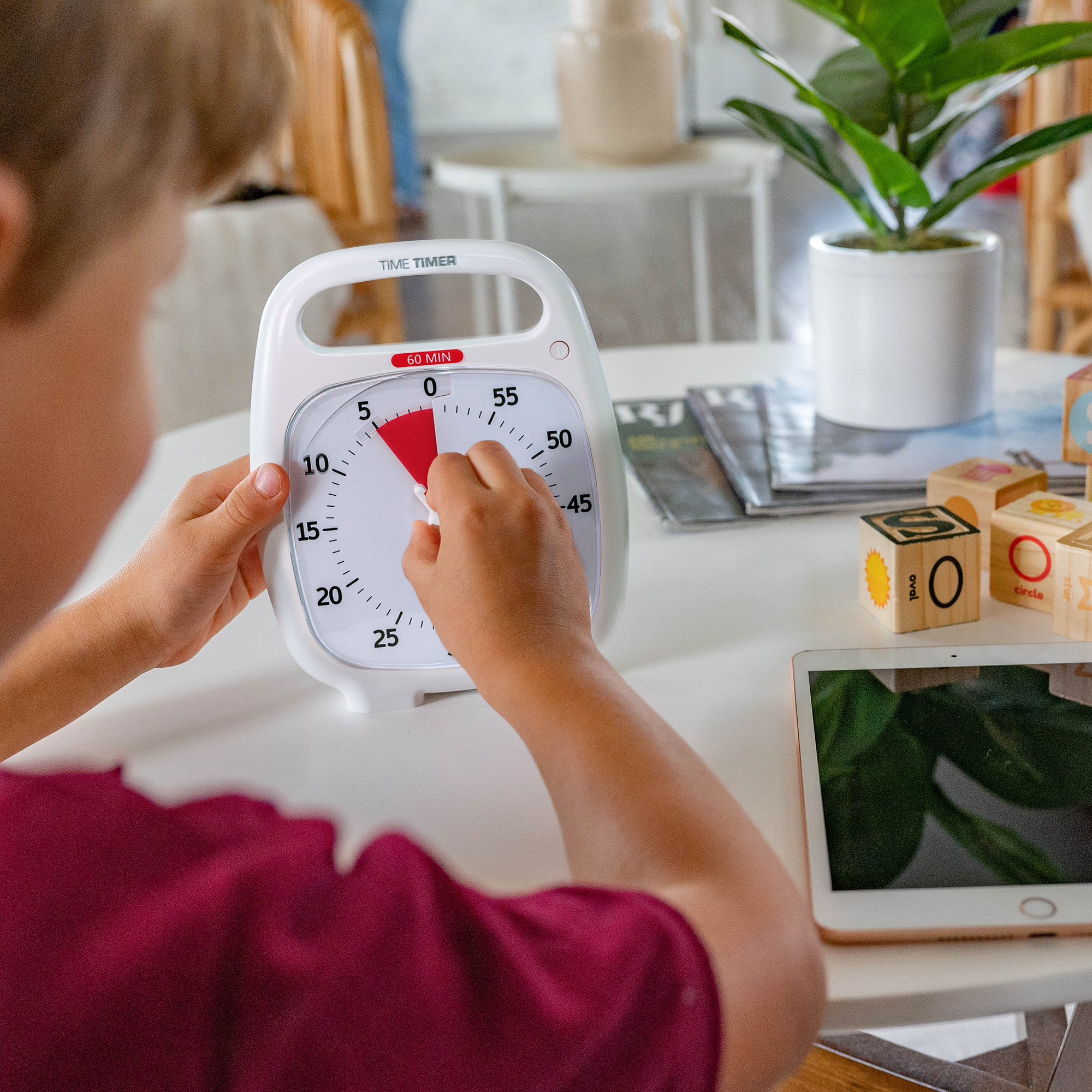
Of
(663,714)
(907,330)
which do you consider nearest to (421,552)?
(663,714)

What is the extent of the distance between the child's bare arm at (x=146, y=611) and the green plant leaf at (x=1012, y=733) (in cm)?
31

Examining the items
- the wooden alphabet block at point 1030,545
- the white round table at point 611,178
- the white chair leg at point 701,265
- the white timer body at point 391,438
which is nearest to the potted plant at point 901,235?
the wooden alphabet block at point 1030,545

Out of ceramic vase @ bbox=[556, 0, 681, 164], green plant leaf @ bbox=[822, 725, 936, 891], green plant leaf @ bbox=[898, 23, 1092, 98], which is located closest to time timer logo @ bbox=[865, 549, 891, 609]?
green plant leaf @ bbox=[822, 725, 936, 891]

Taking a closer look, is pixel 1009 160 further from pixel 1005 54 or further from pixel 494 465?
pixel 494 465

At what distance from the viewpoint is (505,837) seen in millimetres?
456

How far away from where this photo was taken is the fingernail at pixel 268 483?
53 centimetres

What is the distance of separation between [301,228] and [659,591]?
1.30 meters

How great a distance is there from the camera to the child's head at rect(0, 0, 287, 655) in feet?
1.04

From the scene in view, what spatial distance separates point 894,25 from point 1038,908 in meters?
0.57

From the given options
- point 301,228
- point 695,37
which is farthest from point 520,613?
point 695,37

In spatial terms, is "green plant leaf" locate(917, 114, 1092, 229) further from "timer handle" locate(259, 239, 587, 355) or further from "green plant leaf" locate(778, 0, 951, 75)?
"timer handle" locate(259, 239, 587, 355)

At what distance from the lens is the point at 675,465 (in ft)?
2.71

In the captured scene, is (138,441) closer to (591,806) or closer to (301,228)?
(591,806)

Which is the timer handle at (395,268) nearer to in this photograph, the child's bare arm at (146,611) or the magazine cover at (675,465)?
the child's bare arm at (146,611)
